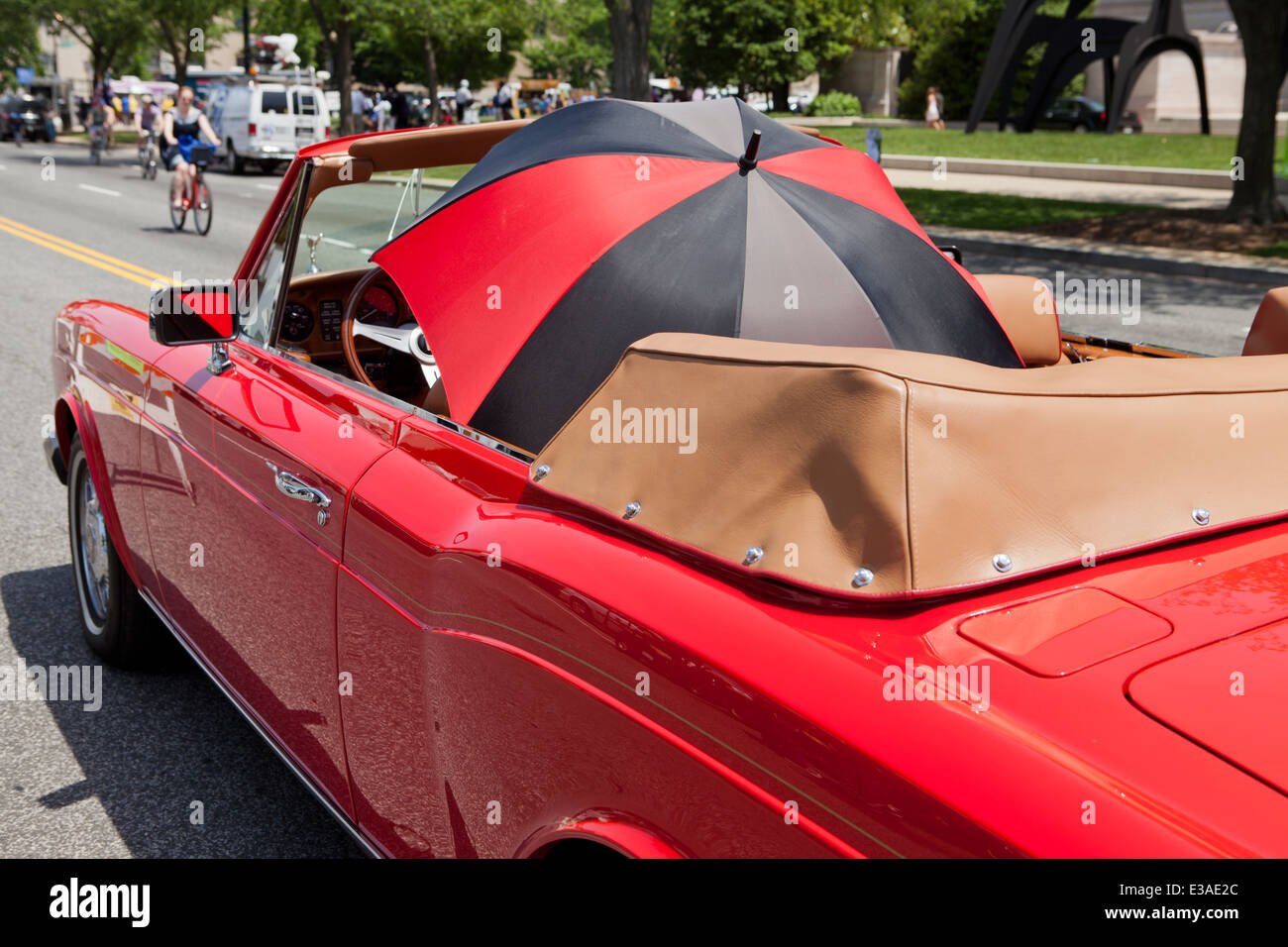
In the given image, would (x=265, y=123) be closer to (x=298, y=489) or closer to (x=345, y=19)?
(x=345, y=19)

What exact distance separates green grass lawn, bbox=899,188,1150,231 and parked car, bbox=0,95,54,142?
126ft

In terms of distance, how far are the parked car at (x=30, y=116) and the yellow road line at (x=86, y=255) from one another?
104ft

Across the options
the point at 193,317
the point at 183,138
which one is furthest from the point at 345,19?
the point at 193,317

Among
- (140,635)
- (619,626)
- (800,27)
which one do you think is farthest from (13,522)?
(800,27)

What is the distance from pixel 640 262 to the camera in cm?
245

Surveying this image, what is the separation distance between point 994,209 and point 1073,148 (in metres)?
13.4

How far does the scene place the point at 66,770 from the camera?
3588 millimetres

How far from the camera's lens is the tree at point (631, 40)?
22.4 meters

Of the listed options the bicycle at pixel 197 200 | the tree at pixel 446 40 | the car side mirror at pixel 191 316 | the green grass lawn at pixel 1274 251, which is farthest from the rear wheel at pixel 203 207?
the car side mirror at pixel 191 316

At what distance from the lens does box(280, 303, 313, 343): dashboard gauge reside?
11.4 feet

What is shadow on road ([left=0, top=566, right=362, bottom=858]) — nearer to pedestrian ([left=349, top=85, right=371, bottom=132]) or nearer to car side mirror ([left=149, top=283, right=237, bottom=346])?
car side mirror ([left=149, top=283, right=237, bottom=346])

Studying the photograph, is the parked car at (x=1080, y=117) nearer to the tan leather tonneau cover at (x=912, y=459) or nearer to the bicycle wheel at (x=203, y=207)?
the bicycle wheel at (x=203, y=207)
